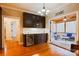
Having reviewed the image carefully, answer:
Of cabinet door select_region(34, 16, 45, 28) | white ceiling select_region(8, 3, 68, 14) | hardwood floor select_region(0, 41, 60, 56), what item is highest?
white ceiling select_region(8, 3, 68, 14)

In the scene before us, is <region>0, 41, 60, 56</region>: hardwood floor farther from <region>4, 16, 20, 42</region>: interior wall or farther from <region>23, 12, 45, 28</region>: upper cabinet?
<region>23, 12, 45, 28</region>: upper cabinet

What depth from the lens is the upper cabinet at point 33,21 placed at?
226 cm

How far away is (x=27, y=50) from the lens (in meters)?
2.24

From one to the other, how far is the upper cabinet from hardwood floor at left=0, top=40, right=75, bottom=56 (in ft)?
1.30

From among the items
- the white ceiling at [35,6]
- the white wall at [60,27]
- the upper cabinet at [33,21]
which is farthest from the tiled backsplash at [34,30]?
the white ceiling at [35,6]

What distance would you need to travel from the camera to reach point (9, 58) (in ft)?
6.91

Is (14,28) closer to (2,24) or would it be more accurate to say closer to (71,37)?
(2,24)

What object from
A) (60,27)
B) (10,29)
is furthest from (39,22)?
(10,29)

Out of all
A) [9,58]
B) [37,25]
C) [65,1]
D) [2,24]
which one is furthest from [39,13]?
[9,58]

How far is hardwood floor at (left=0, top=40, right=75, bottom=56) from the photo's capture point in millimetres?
2152

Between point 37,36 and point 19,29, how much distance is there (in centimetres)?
39

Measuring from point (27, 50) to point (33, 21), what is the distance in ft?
1.89

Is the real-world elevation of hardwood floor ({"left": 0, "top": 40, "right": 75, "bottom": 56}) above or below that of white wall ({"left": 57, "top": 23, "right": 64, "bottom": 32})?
below

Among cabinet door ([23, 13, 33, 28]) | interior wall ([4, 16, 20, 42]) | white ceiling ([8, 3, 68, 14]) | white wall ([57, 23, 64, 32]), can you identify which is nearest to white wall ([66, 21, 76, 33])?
white wall ([57, 23, 64, 32])
